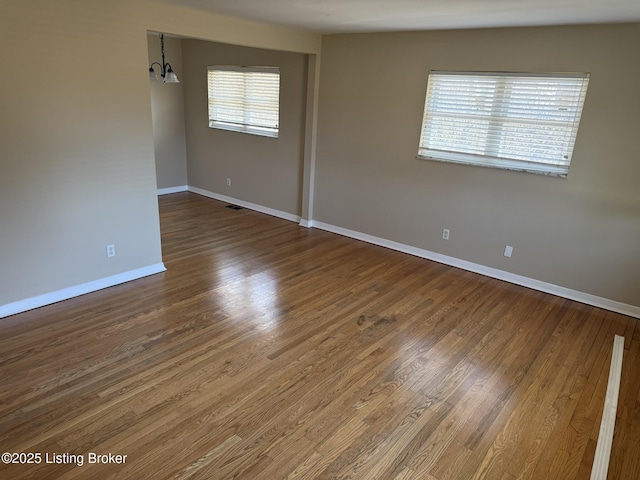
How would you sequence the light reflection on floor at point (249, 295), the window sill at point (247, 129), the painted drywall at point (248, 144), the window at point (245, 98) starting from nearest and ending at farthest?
the light reflection on floor at point (249, 295), the painted drywall at point (248, 144), the window at point (245, 98), the window sill at point (247, 129)

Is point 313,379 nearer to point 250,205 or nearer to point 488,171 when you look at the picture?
point 488,171

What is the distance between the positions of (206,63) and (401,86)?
324cm

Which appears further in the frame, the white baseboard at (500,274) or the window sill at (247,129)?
the window sill at (247,129)

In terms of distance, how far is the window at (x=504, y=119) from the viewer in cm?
366

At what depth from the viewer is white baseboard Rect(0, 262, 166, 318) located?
317cm

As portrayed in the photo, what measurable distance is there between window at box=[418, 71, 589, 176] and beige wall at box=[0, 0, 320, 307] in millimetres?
2293

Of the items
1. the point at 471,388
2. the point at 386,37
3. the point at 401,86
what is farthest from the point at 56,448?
the point at 386,37

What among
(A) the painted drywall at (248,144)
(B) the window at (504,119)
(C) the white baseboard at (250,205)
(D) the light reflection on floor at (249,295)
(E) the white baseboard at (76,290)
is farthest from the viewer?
(C) the white baseboard at (250,205)

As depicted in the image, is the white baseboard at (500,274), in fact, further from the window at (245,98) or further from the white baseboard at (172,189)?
the white baseboard at (172,189)

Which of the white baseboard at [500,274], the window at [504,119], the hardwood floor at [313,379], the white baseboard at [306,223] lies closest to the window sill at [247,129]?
the white baseboard at [306,223]

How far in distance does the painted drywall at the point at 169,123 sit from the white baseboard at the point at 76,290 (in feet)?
10.1

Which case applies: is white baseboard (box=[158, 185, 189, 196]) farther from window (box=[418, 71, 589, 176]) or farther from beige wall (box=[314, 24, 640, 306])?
window (box=[418, 71, 589, 176])

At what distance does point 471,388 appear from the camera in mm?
2607

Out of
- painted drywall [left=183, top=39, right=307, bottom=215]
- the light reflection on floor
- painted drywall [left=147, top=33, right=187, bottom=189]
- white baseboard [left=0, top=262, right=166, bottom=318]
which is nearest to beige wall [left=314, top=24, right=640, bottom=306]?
painted drywall [left=183, top=39, right=307, bottom=215]
